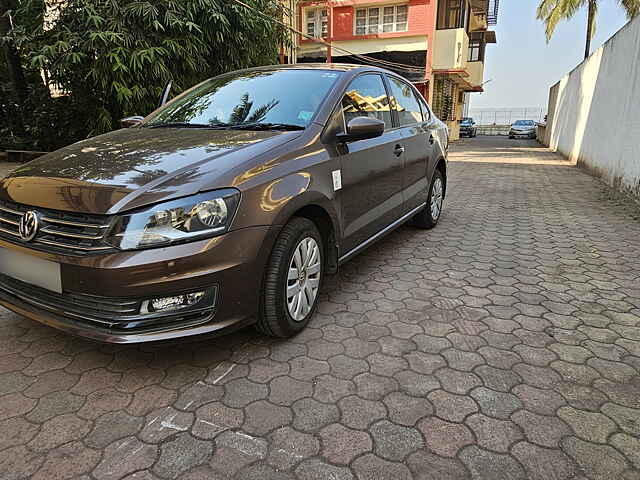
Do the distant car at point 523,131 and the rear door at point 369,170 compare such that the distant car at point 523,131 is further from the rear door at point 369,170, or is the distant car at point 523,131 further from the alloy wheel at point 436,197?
the rear door at point 369,170

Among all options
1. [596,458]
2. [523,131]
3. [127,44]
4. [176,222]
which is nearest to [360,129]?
[176,222]

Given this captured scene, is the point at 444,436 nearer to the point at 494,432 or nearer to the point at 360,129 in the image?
the point at 494,432

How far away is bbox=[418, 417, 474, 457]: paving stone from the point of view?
1.76 metres

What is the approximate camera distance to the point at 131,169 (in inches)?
86.8

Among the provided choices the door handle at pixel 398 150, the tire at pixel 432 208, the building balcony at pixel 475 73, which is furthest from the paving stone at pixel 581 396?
the building balcony at pixel 475 73

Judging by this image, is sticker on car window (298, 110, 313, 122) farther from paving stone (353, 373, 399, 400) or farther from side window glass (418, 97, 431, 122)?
side window glass (418, 97, 431, 122)

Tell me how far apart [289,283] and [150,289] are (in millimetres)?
776

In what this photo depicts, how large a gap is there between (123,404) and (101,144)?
1.52 meters

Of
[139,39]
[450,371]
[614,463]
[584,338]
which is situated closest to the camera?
[614,463]

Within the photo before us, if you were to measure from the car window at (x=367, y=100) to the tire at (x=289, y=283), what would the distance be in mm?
899

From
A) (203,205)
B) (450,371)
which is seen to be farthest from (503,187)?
(203,205)

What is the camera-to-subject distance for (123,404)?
2.02m

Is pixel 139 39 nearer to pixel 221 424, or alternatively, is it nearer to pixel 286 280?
pixel 286 280

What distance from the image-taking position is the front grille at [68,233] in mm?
1940
